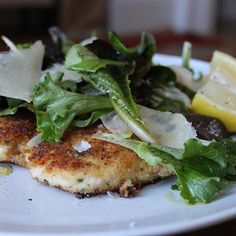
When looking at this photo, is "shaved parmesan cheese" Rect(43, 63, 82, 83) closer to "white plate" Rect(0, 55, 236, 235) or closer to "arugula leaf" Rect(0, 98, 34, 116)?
"arugula leaf" Rect(0, 98, 34, 116)

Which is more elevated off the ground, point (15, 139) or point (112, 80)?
point (112, 80)

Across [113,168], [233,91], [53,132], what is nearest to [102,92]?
[53,132]

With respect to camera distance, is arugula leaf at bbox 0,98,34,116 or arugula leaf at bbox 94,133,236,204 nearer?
arugula leaf at bbox 94,133,236,204

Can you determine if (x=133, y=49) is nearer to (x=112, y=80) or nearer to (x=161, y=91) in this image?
(x=161, y=91)

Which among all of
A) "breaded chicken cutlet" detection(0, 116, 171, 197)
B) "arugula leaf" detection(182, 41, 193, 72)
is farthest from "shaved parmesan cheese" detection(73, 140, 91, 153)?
"arugula leaf" detection(182, 41, 193, 72)

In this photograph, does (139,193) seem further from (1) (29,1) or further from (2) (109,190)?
(1) (29,1)

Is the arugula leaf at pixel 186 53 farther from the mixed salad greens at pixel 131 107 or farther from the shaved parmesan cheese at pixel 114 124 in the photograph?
the shaved parmesan cheese at pixel 114 124

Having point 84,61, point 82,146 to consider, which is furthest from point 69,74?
point 82,146
